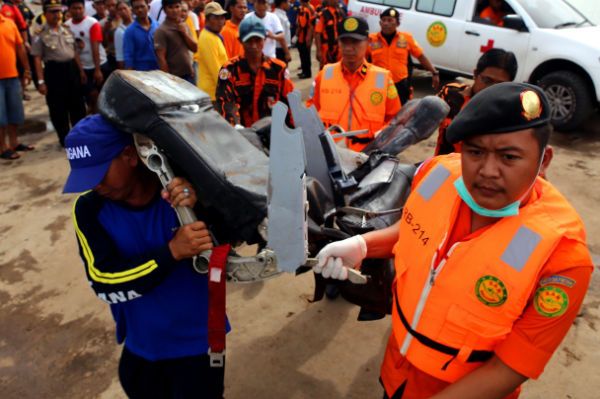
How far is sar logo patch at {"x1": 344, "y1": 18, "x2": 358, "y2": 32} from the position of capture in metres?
3.66

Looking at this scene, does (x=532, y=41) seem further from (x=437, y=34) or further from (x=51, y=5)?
(x=51, y=5)

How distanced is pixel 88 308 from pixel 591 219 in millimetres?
4765

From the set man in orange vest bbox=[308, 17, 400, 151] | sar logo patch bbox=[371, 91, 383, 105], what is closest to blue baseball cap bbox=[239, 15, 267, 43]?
man in orange vest bbox=[308, 17, 400, 151]

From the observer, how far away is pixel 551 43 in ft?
22.7

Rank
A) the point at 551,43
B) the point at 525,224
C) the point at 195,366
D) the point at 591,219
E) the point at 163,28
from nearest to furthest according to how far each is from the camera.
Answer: the point at 525,224 → the point at 195,366 → the point at 591,219 → the point at 163,28 → the point at 551,43

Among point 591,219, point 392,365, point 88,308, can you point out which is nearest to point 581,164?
point 591,219

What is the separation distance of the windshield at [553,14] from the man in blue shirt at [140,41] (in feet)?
18.1

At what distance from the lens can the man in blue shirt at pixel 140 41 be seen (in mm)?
6223

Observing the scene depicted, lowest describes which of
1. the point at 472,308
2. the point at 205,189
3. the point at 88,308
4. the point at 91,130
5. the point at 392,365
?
the point at 88,308

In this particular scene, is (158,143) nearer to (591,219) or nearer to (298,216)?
(298,216)

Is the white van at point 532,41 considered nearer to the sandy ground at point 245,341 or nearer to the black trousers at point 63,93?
the sandy ground at point 245,341

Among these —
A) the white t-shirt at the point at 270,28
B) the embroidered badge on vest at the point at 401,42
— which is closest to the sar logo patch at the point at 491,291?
the embroidered badge on vest at the point at 401,42

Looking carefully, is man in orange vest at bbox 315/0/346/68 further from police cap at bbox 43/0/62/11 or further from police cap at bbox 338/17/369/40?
police cap at bbox 338/17/369/40

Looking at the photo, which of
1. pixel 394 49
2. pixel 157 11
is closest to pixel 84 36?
pixel 157 11
